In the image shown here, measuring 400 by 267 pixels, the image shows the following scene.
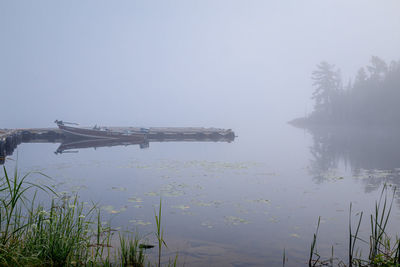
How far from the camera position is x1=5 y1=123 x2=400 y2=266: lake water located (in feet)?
27.4

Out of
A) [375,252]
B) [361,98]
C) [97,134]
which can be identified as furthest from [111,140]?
[361,98]

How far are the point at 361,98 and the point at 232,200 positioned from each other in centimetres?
8009

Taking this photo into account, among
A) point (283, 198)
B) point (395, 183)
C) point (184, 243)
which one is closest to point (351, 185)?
point (395, 183)

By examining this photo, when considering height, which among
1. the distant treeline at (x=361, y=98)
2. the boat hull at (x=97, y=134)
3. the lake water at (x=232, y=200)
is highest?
the distant treeline at (x=361, y=98)

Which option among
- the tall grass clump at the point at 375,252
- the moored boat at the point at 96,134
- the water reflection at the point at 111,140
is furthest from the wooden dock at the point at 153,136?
the tall grass clump at the point at 375,252

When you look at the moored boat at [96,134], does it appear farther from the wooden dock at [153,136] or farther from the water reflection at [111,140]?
the wooden dock at [153,136]

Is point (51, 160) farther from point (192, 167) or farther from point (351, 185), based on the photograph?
point (351, 185)

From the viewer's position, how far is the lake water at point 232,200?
8359mm

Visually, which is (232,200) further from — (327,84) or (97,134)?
(327,84)

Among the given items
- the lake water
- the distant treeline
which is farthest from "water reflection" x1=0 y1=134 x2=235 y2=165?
the distant treeline

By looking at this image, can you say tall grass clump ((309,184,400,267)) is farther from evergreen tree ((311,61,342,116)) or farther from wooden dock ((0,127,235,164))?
evergreen tree ((311,61,342,116))

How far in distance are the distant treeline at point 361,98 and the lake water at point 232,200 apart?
5901 cm

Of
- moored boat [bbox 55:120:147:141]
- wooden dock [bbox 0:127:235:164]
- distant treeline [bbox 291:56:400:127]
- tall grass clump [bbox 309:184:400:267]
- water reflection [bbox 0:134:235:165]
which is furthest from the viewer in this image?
distant treeline [bbox 291:56:400:127]

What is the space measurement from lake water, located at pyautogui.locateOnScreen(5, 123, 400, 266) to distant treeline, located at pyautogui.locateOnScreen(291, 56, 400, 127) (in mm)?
59010
